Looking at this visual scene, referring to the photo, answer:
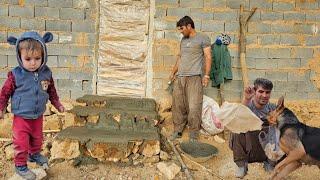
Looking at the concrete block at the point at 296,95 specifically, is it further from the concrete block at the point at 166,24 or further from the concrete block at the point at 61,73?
the concrete block at the point at 61,73

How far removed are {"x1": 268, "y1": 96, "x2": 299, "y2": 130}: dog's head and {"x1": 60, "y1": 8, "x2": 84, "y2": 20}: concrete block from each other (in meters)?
4.09

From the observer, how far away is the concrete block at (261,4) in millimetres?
6422

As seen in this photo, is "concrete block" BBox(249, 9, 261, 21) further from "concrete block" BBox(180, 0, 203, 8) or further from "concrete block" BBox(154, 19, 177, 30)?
"concrete block" BBox(154, 19, 177, 30)

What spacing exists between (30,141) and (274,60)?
176 inches

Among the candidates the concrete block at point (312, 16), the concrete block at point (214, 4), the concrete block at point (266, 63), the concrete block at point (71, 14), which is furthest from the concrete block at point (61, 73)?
the concrete block at point (312, 16)

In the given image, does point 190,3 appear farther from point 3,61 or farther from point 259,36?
point 3,61

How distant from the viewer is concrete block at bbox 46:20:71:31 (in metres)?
6.35

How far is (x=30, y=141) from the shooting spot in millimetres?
3635

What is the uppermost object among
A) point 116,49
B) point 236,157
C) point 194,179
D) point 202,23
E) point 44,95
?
point 202,23

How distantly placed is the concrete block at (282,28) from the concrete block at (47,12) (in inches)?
149

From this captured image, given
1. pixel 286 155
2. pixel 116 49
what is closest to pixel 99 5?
pixel 116 49

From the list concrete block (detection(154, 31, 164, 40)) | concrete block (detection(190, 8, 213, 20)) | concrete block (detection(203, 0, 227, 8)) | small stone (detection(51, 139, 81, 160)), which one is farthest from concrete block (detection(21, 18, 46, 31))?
concrete block (detection(203, 0, 227, 8))

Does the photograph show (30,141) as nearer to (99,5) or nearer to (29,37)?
(29,37)

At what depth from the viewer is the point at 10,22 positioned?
20.6 ft
